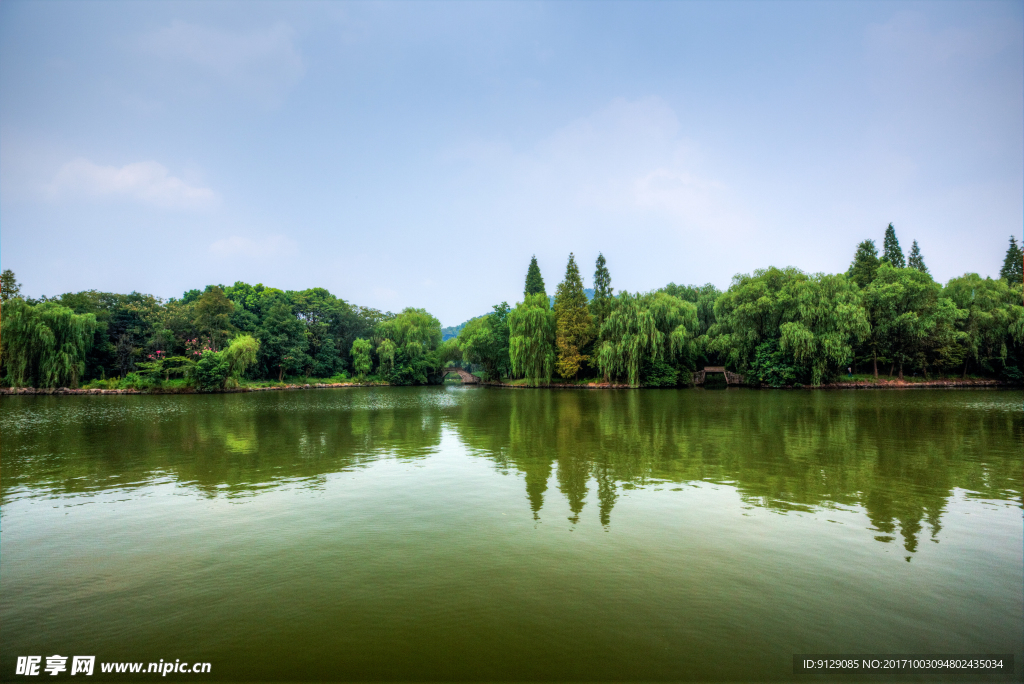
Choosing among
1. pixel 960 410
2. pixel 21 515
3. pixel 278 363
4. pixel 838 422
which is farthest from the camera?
pixel 278 363

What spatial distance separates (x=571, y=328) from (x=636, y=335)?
9.93 m

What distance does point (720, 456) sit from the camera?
13.4 meters

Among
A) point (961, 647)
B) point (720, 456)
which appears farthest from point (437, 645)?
point (720, 456)

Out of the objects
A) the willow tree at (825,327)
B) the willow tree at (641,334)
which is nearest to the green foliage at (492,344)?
the willow tree at (641,334)

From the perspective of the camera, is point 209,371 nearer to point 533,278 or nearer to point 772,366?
point 533,278

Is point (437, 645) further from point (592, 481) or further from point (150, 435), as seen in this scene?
point (150, 435)

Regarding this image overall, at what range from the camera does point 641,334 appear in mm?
49000

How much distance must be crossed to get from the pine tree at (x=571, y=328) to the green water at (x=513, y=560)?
138 ft

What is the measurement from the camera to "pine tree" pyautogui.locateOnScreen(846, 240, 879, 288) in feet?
183

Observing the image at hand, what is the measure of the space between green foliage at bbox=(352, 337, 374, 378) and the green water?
55240 mm

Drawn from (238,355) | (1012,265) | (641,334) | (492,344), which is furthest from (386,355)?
(1012,265)

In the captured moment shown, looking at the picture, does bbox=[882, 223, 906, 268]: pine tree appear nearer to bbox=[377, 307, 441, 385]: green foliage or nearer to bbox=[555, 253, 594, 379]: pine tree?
bbox=[555, 253, 594, 379]: pine tree

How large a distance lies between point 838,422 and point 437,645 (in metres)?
21.1

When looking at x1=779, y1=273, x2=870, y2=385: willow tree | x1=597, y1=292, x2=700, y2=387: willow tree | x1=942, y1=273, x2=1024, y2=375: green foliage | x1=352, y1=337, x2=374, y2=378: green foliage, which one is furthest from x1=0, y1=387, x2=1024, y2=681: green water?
x1=352, y1=337, x2=374, y2=378: green foliage
